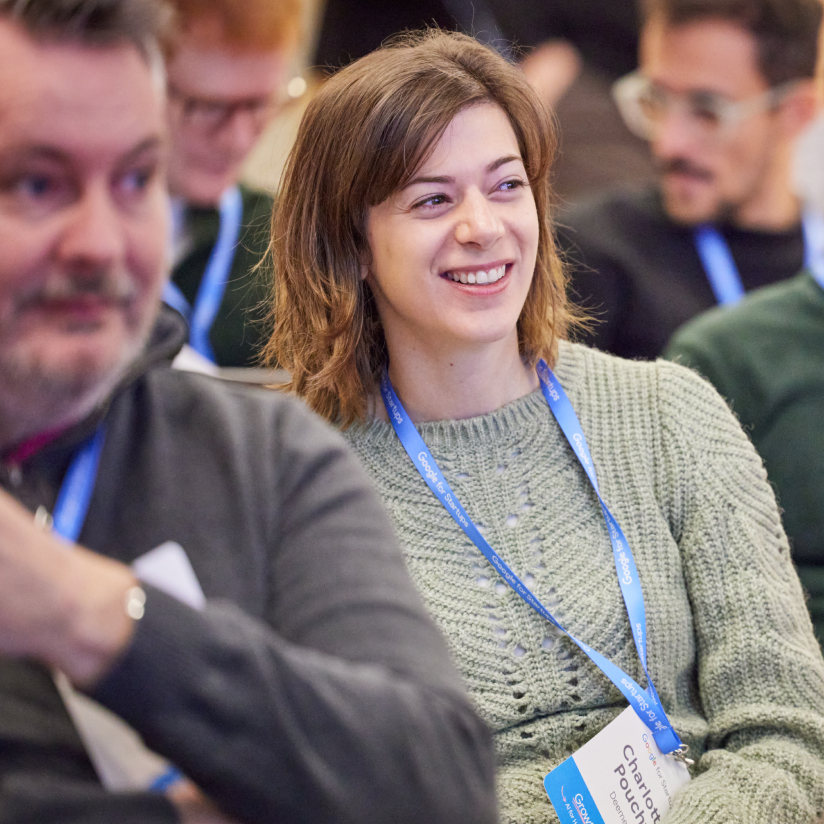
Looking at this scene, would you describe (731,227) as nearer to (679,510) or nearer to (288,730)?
(679,510)

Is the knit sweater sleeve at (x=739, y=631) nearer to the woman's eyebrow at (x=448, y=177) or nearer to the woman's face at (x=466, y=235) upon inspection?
the woman's face at (x=466, y=235)

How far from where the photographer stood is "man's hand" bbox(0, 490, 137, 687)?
818mm

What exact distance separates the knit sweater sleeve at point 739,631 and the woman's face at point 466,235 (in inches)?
13.3

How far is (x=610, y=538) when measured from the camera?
5.67 ft

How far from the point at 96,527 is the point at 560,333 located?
1.13 metres

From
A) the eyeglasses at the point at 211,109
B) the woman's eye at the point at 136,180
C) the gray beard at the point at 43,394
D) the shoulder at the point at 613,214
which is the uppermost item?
the eyeglasses at the point at 211,109

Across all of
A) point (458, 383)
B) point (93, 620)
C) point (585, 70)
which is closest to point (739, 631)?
point (458, 383)

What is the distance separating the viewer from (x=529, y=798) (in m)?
1.56

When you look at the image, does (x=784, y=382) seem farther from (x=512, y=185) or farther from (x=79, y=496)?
(x=79, y=496)

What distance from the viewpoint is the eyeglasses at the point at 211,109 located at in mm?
2818

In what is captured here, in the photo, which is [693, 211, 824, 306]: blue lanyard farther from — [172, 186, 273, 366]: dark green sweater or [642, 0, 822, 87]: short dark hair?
[172, 186, 273, 366]: dark green sweater

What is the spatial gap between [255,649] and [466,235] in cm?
97

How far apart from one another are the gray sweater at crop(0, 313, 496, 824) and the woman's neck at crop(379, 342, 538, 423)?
63 cm

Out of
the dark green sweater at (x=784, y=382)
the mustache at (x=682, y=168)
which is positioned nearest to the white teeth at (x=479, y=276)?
the dark green sweater at (x=784, y=382)
